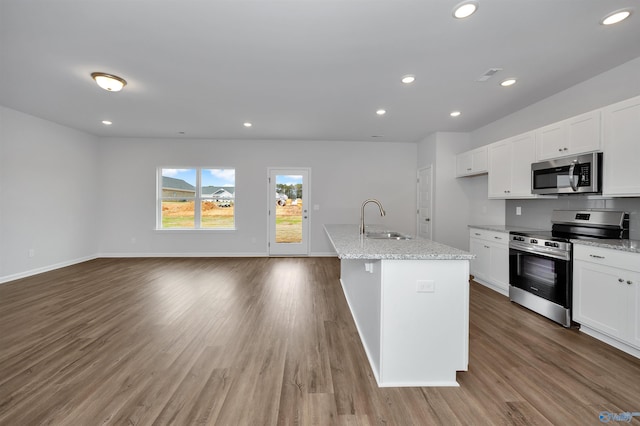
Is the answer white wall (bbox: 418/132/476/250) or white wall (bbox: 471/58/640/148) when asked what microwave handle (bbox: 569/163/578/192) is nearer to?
white wall (bbox: 471/58/640/148)

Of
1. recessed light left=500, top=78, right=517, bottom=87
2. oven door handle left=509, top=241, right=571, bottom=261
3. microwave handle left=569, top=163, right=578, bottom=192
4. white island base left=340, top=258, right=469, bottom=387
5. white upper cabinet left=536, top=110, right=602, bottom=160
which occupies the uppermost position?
recessed light left=500, top=78, right=517, bottom=87

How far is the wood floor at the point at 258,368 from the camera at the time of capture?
5.12ft

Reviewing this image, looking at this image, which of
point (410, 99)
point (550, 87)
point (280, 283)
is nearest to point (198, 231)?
point (280, 283)

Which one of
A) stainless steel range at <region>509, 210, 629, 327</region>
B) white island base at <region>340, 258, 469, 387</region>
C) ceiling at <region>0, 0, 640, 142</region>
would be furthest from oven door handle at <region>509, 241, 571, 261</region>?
ceiling at <region>0, 0, 640, 142</region>

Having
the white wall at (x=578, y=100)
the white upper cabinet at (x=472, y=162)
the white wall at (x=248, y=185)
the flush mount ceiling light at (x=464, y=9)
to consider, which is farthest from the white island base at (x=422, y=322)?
Answer: the white wall at (x=248, y=185)

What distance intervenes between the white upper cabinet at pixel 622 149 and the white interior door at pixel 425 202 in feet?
9.35

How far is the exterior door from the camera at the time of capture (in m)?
6.02

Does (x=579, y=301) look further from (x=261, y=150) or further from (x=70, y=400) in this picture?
(x=261, y=150)

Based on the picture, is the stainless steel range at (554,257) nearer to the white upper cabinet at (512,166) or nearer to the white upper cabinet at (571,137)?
the white upper cabinet at (512,166)

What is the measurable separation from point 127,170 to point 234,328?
5173 mm

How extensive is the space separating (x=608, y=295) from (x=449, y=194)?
120 inches

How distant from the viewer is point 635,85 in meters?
2.56

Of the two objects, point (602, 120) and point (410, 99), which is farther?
point (410, 99)

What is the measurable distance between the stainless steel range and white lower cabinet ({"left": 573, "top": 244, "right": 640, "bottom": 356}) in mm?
84
